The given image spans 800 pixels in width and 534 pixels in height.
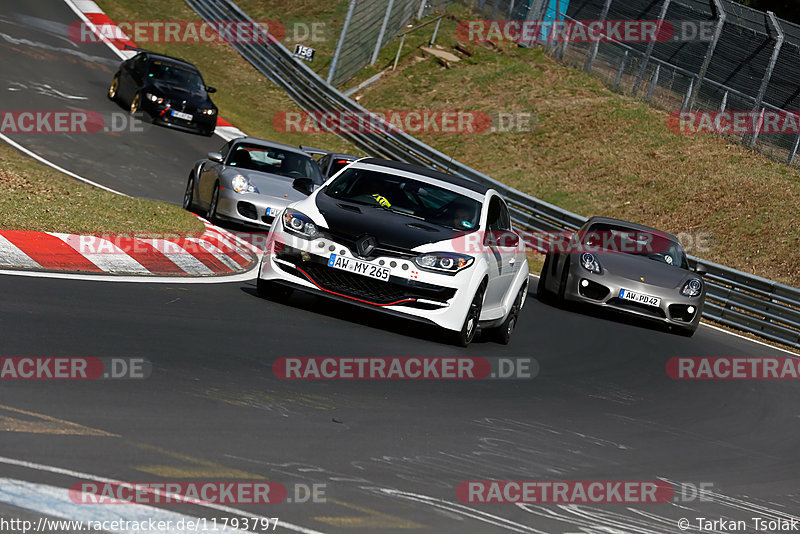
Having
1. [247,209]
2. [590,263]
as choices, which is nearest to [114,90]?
[247,209]

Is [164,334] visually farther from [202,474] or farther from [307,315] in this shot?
[202,474]

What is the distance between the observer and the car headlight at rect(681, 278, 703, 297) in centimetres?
1580

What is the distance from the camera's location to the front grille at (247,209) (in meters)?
16.0

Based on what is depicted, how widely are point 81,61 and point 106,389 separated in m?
26.3

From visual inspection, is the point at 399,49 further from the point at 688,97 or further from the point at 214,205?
the point at 214,205

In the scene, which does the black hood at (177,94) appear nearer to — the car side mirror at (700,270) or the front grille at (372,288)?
the car side mirror at (700,270)

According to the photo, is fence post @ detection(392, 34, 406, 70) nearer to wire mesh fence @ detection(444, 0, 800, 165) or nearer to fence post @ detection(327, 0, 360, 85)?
fence post @ detection(327, 0, 360, 85)

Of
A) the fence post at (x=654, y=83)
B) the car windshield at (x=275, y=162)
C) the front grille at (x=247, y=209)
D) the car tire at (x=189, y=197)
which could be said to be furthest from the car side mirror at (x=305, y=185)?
the fence post at (x=654, y=83)

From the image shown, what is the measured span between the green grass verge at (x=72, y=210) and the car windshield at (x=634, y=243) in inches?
233

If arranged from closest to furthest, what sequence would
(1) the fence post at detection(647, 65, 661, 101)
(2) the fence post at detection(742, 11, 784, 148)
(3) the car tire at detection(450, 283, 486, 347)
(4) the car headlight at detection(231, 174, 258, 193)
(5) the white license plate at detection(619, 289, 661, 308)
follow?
(3) the car tire at detection(450, 283, 486, 347) → (5) the white license plate at detection(619, 289, 661, 308) → (4) the car headlight at detection(231, 174, 258, 193) → (2) the fence post at detection(742, 11, 784, 148) → (1) the fence post at detection(647, 65, 661, 101)

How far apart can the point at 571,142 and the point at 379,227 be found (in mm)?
24727

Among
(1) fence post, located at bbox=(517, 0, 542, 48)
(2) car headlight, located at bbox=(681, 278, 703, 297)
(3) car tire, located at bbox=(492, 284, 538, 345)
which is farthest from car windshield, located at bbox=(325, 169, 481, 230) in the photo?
(1) fence post, located at bbox=(517, 0, 542, 48)

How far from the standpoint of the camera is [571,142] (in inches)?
1340

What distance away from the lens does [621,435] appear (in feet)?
27.4
